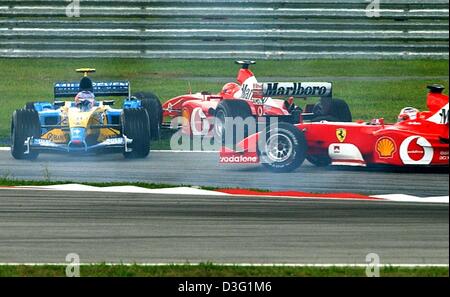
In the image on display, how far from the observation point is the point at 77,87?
48.0 ft

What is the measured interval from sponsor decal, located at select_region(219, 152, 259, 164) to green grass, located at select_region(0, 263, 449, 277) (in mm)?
4949

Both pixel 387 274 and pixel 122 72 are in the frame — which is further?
pixel 122 72

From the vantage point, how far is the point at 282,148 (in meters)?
12.6

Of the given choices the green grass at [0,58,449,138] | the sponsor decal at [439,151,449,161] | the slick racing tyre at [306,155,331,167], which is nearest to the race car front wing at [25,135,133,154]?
Result: the slick racing tyre at [306,155,331,167]

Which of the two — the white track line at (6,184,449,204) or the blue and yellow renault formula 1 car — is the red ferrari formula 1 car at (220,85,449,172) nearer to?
the blue and yellow renault formula 1 car

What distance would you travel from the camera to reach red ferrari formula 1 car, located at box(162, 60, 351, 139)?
46.7 feet

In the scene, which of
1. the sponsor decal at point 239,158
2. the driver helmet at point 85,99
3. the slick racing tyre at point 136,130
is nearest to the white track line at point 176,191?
the sponsor decal at point 239,158

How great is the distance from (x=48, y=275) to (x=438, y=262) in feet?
8.20

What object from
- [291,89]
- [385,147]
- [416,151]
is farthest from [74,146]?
[416,151]

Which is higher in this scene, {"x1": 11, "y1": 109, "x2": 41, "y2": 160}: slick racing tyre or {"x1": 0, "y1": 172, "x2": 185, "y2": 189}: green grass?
{"x1": 11, "y1": 109, "x2": 41, "y2": 160}: slick racing tyre
